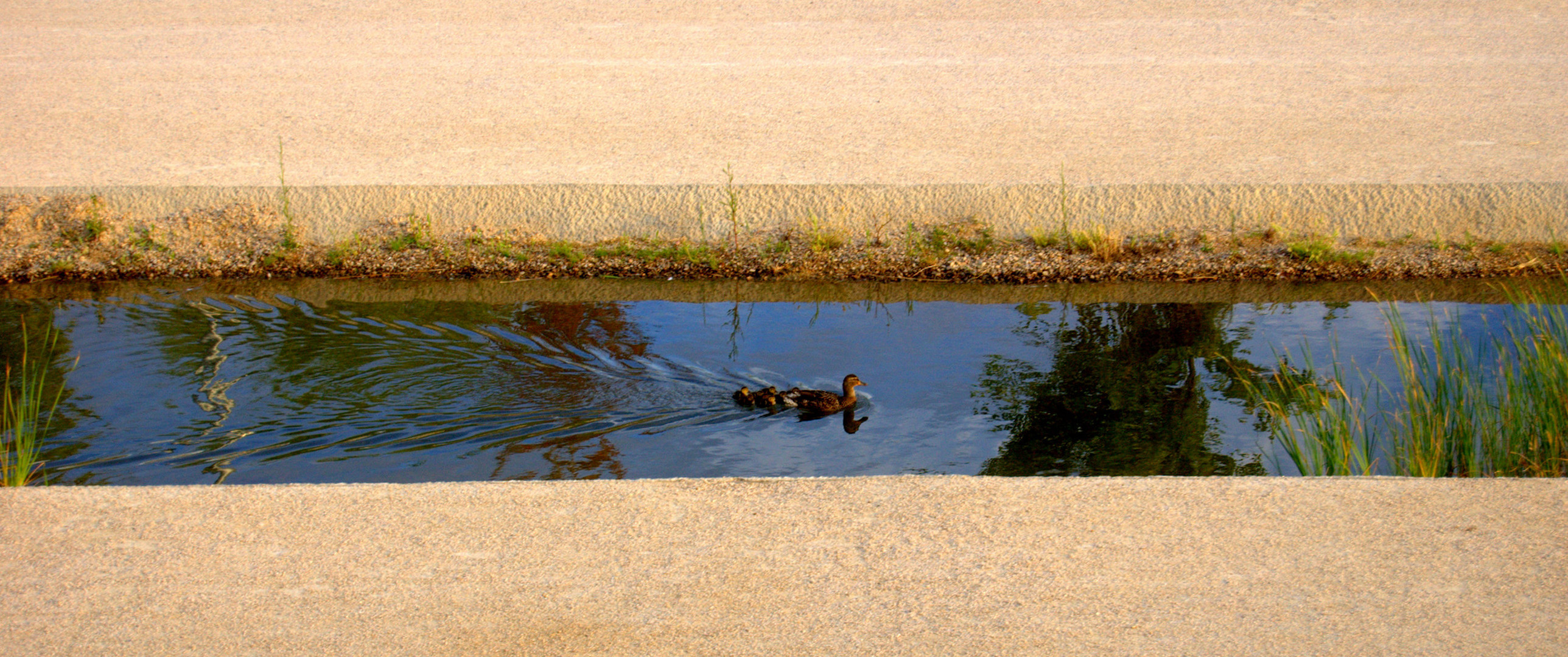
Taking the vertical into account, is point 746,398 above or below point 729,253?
below

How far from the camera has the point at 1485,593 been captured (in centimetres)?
313

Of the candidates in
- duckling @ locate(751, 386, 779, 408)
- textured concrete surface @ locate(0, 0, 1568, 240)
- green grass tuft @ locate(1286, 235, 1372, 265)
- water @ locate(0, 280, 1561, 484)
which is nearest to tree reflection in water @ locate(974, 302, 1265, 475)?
water @ locate(0, 280, 1561, 484)

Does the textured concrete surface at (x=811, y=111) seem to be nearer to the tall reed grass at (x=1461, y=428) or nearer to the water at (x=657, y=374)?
the water at (x=657, y=374)

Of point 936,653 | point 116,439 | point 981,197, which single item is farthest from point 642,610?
point 981,197

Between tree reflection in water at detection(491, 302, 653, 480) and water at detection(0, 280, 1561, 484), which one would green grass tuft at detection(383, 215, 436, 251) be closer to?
water at detection(0, 280, 1561, 484)

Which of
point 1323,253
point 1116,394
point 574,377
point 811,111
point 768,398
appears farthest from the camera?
point 811,111

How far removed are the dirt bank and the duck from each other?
6.24 feet

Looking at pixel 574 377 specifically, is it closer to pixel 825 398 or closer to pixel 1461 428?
pixel 825 398

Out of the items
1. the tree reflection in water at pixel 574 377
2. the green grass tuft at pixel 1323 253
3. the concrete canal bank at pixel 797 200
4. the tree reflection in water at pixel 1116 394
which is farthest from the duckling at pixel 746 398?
the green grass tuft at pixel 1323 253

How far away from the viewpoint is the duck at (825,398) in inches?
226

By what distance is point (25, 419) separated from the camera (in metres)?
5.36

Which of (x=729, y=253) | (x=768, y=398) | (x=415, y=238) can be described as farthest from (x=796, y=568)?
(x=415, y=238)

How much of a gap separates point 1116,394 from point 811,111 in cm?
534

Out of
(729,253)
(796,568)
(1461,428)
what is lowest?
(796,568)
